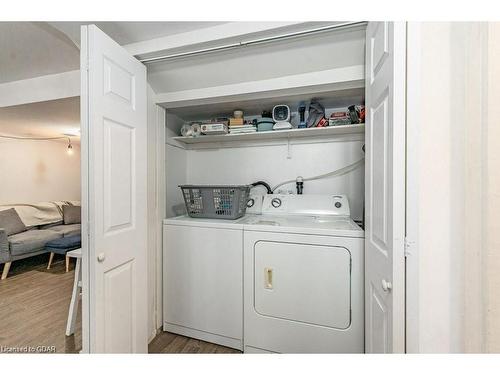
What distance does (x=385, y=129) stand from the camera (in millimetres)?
864

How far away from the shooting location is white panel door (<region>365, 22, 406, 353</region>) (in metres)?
0.77

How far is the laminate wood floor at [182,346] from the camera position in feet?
5.47

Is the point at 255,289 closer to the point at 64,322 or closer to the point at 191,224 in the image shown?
the point at 191,224

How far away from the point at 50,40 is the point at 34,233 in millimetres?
3393

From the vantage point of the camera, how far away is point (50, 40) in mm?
1604

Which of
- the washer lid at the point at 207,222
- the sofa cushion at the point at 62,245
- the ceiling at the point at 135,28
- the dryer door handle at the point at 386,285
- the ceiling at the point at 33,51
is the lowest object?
the sofa cushion at the point at 62,245

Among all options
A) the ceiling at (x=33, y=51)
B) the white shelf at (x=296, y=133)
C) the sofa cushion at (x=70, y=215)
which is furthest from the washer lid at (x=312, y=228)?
the sofa cushion at (x=70, y=215)

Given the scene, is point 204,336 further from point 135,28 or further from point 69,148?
point 69,148

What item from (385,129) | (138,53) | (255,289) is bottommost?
(255,289)

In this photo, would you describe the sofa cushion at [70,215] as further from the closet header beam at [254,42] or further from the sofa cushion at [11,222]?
the closet header beam at [254,42]

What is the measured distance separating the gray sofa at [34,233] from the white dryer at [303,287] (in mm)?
3650
